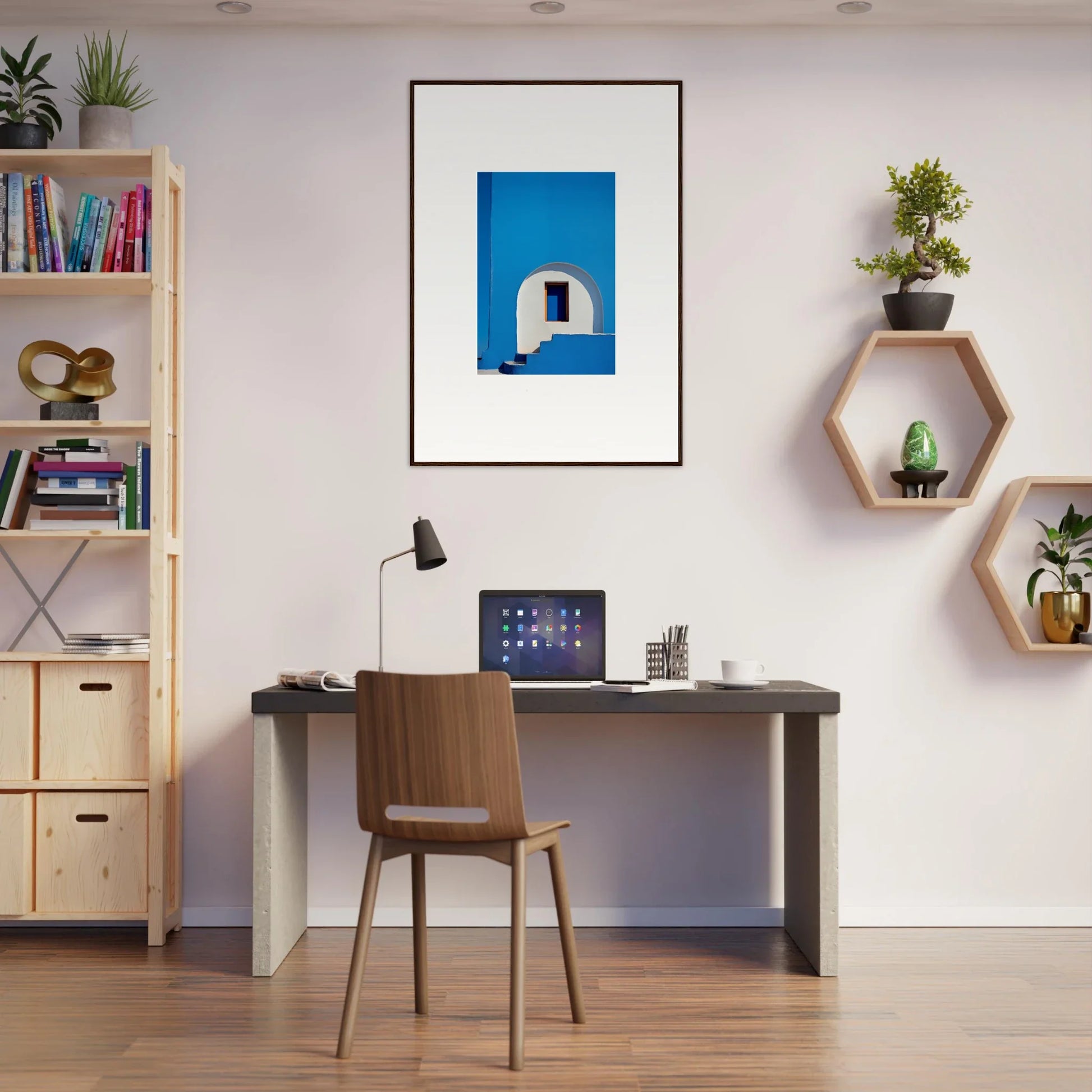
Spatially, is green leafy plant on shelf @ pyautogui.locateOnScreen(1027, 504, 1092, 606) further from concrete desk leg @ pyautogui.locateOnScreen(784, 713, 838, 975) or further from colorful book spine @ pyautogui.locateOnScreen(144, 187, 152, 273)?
colorful book spine @ pyautogui.locateOnScreen(144, 187, 152, 273)

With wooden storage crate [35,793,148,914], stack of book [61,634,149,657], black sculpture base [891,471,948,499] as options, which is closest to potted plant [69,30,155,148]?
stack of book [61,634,149,657]

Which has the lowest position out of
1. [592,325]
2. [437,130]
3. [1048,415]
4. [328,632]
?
[328,632]

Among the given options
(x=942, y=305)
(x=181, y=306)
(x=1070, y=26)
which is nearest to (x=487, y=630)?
(x=181, y=306)

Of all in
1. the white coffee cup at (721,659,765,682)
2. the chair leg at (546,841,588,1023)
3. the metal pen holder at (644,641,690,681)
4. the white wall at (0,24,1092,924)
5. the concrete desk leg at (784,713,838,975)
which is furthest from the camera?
the white wall at (0,24,1092,924)

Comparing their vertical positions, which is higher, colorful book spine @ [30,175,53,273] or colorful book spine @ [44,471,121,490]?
colorful book spine @ [30,175,53,273]

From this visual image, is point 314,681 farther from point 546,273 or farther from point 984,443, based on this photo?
point 984,443

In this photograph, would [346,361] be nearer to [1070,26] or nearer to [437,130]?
[437,130]

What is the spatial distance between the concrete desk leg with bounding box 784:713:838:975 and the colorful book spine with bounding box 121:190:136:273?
2.46 meters

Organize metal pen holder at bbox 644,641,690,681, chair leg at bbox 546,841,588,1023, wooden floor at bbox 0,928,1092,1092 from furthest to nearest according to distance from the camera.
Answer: metal pen holder at bbox 644,641,690,681, chair leg at bbox 546,841,588,1023, wooden floor at bbox 0,928,1092,1092

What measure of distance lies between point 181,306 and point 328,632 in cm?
115

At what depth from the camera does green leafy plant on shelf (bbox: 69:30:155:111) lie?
3500 mm

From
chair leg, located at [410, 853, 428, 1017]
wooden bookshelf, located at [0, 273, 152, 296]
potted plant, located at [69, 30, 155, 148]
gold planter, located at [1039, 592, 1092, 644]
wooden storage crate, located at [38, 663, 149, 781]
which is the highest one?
potted plant, located at [69, 30, 155, 148]

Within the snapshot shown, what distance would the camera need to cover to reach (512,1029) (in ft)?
7.89

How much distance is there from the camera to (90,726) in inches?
134
